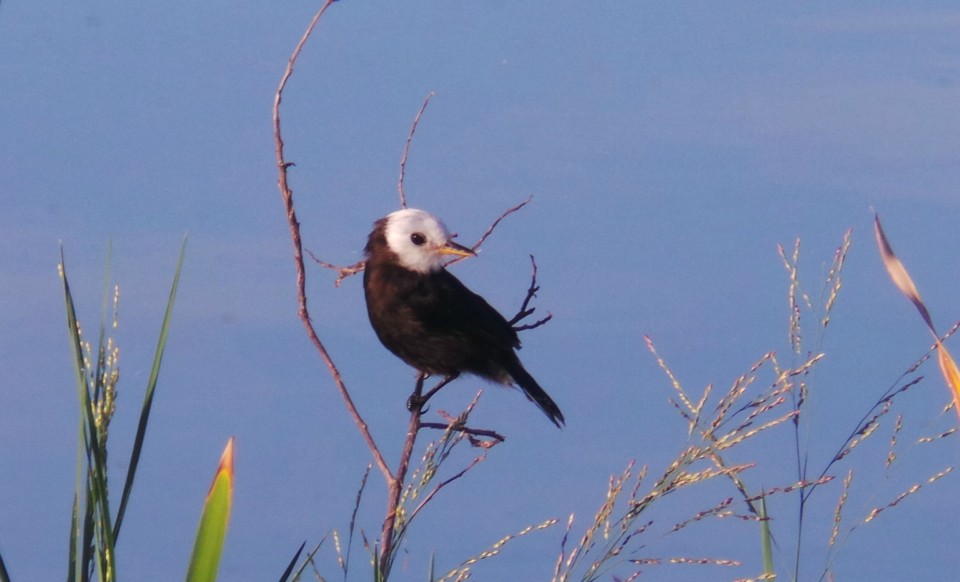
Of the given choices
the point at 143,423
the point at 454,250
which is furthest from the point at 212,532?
the point at 454,250

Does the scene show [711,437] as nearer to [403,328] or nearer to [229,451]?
[229,451]

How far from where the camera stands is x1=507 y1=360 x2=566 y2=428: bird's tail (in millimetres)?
3607

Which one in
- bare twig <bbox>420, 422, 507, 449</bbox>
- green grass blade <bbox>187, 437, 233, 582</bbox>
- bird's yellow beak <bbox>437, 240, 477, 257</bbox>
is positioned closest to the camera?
green grass blade <bbox>187, 437, 233, 582</bbox>

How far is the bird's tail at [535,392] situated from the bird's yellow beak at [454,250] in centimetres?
42

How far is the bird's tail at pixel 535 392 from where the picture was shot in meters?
3.61

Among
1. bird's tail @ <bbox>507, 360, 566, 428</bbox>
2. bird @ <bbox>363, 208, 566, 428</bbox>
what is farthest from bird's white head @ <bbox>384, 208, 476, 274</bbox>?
bird's tail @ <bbox>507, 360, 566, 428</bbox>

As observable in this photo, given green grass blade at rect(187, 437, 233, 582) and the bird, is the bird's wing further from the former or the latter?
green grass blade at rect(187, 437, 233, 582)

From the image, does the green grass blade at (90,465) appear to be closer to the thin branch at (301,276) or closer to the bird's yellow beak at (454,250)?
the thin branch at (301,276)

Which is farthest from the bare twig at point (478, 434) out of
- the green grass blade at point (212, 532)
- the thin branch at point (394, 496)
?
the green grass blade at point (212, 532)

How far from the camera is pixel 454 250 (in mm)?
3480

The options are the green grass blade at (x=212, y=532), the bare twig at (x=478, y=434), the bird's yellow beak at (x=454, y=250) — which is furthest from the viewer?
the bird's yellow beak at (x=454, y=250)

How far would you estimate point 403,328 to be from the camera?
3479 mm

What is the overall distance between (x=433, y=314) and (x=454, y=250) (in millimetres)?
214

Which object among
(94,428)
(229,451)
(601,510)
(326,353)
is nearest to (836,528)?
(601,510)
